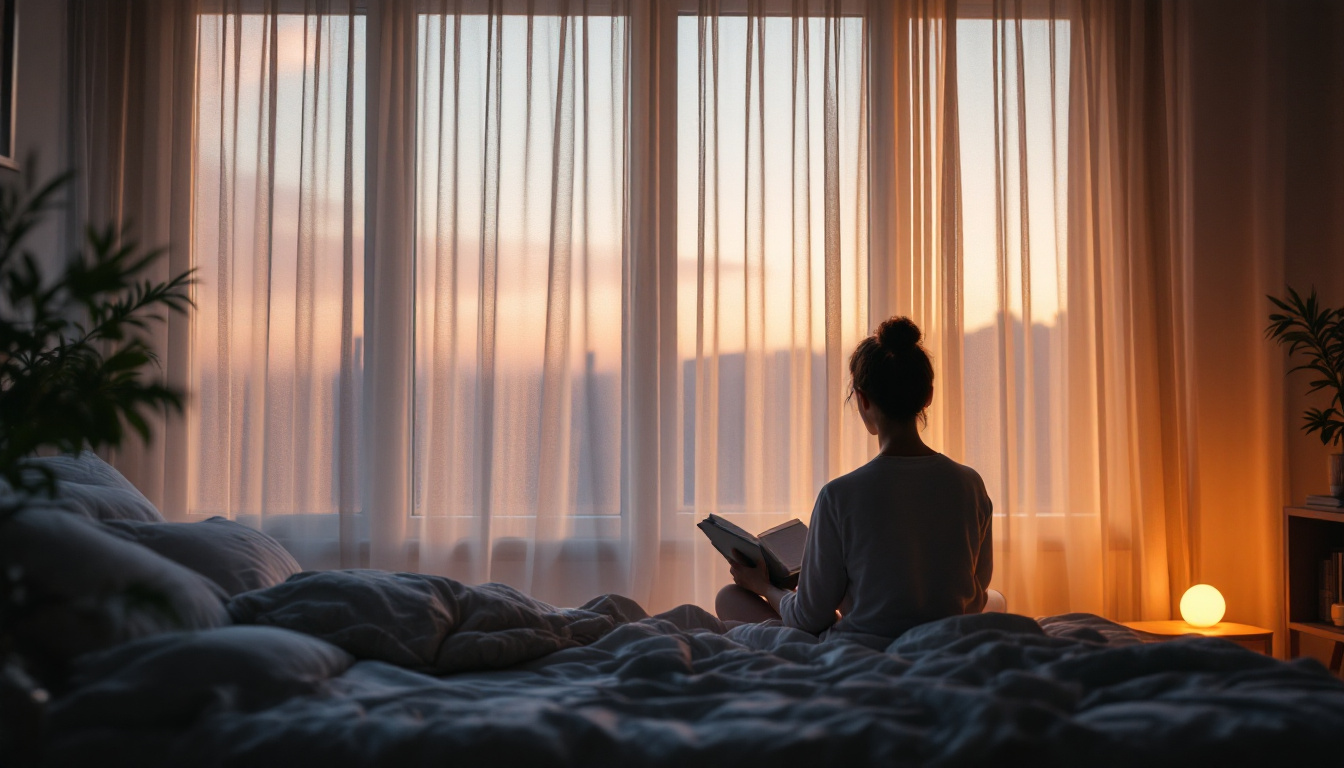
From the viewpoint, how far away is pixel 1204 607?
116 inches

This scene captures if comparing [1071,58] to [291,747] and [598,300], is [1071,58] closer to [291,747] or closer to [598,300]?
[598,300]

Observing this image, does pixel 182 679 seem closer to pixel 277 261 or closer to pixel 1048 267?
pixel 277 261

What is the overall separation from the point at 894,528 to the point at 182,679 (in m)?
1.22

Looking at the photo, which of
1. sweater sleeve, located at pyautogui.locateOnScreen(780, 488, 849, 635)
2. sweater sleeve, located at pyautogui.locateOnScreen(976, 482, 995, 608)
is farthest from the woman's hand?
sweater sleeve, located at pyautogui.locateOnScreen(976, 482, 995, 608)

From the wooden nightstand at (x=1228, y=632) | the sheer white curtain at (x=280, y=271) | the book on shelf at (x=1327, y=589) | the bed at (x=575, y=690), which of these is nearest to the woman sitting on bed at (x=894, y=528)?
the bed at (x=575, y=690)

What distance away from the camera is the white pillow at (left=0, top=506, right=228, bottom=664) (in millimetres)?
1250

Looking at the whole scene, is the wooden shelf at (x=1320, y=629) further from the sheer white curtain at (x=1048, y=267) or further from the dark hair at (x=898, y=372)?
the dark hair at (x=898, y=372)

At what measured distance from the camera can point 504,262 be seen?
3.36 meters

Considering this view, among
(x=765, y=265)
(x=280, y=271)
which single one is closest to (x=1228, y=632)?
(x=765, y=265)

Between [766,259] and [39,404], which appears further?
[766,259]

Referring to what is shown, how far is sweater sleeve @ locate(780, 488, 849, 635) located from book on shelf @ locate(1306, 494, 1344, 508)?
6.19 feet

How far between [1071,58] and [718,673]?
2936 mm

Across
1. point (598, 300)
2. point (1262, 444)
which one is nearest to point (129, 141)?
point (598, 300)

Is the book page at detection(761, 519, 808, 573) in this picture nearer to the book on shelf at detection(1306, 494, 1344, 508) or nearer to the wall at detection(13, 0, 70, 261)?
the book on shelf at detection(1306, 494, 1344, 508)
